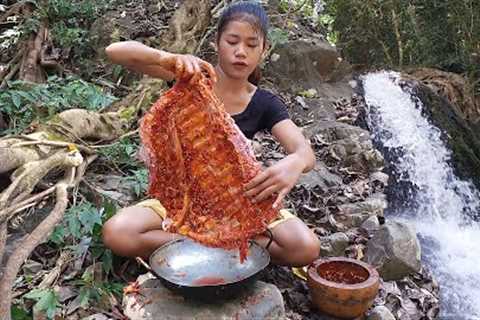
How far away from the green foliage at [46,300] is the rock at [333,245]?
59.1 inches

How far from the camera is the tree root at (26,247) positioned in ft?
6.30

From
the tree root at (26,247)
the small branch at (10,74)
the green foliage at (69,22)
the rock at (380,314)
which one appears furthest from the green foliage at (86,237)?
the green foliage at (69,22)

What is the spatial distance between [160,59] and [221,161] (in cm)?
43

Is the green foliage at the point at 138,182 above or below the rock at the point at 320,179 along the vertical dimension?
above

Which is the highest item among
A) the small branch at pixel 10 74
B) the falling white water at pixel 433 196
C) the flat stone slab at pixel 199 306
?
the small branch at pixel 10 74

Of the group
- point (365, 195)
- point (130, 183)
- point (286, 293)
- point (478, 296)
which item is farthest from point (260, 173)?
point (478, 296)

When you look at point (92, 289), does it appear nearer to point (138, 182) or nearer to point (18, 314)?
point (18, 314)

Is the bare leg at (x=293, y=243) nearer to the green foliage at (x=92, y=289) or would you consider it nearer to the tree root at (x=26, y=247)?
the green foliage at (x=92, y=289)

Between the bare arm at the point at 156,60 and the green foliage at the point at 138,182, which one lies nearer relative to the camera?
the bare arm at the point at 156,60

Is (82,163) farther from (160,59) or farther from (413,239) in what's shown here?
(413,239)

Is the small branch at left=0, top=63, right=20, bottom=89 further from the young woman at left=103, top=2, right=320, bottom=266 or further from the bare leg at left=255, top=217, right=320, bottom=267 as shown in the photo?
the bare leg at left=255, top=217, right=320, bottom=267

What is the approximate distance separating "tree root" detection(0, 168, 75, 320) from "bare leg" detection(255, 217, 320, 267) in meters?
0.92

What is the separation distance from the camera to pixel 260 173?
1917mm

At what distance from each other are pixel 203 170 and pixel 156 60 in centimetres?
44
